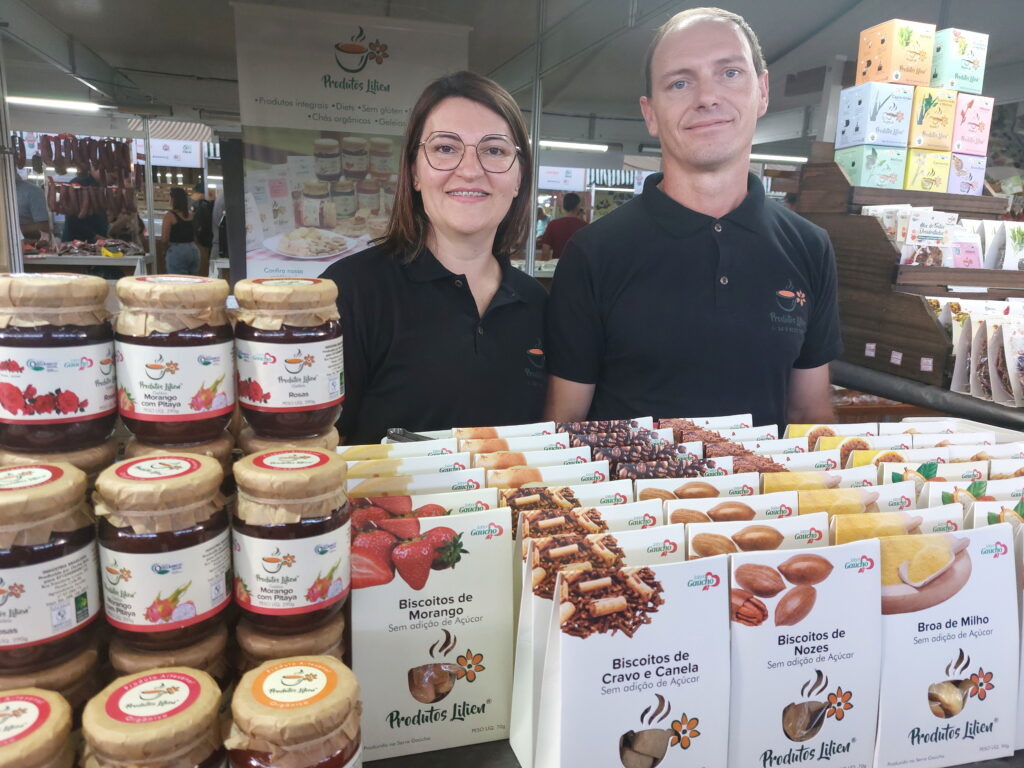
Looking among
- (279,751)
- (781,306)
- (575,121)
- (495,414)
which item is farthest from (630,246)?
(575,121)

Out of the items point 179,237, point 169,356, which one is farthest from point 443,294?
point 179,237

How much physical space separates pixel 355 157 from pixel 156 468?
15.3 feet

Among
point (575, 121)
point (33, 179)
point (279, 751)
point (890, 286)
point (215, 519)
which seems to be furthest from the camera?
point (575, 121)

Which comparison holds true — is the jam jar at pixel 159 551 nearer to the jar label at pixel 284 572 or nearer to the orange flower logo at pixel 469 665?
the jar label at pixel 284 572

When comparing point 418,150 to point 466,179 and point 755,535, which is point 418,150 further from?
point 755,535

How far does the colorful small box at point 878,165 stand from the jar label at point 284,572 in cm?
329

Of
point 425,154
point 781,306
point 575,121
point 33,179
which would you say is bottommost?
point 781,306

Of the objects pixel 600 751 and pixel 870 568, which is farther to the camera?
pixel 870 568

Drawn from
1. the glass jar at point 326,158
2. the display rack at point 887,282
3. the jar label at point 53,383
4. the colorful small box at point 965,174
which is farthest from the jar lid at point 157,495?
the glass jar at point 326,158

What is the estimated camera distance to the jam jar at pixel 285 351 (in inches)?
Result: 37.8

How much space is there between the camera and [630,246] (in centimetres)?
194

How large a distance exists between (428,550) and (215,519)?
293mm

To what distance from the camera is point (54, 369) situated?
2.90 ft

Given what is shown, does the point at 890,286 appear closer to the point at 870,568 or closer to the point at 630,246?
the point at 630,246
